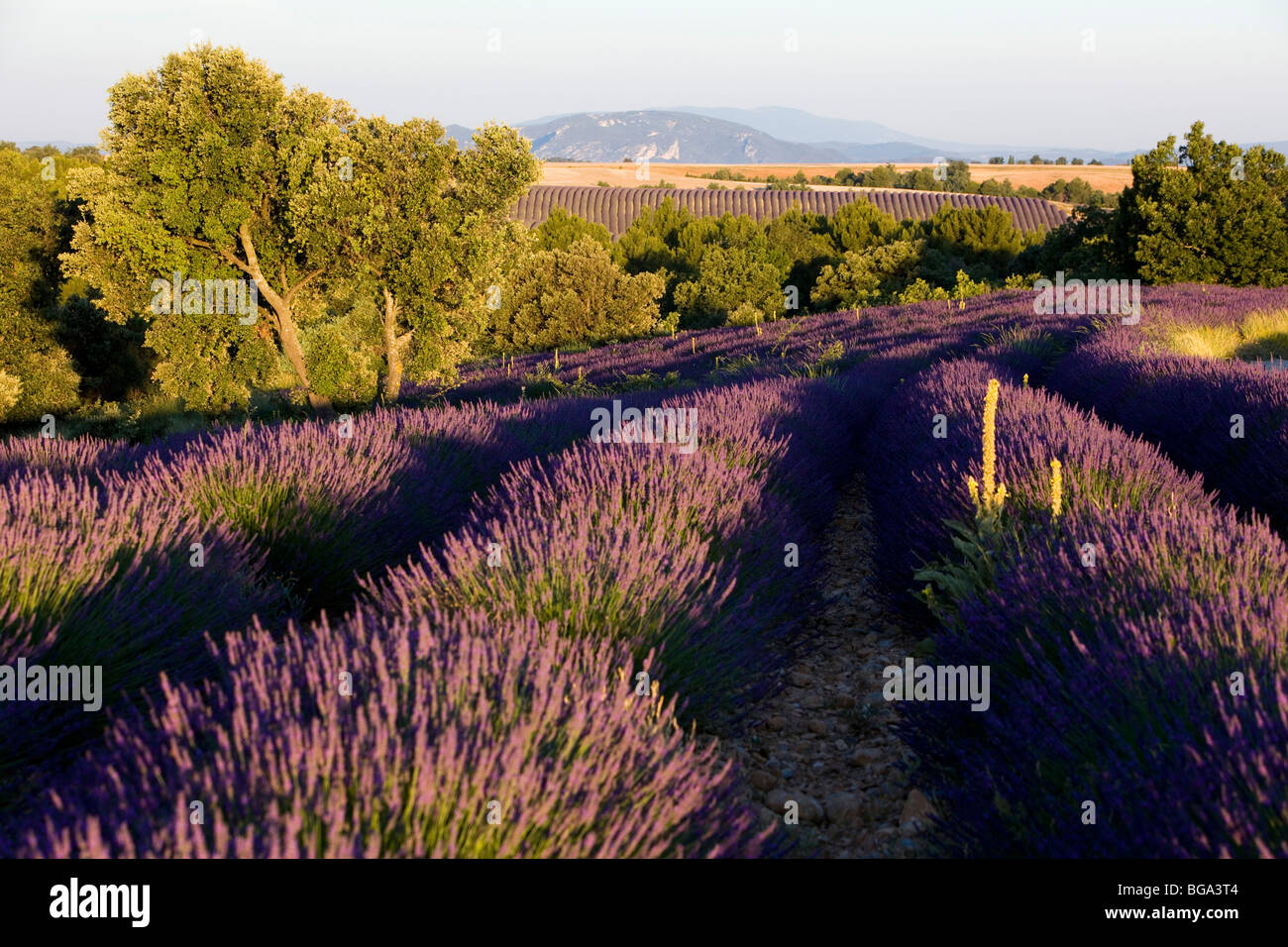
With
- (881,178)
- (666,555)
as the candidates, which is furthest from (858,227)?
(881,178)

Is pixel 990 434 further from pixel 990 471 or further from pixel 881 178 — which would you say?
pixel 881 178

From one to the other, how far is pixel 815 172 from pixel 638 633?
13256 cm

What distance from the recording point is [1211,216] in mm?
21547

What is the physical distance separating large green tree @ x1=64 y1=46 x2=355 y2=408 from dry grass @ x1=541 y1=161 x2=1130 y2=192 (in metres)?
72.8

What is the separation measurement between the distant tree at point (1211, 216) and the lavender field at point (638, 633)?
1925cm

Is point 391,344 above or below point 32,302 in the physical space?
below

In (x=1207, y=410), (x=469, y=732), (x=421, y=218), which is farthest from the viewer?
(x=421, y=218)

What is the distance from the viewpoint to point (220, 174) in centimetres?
1628

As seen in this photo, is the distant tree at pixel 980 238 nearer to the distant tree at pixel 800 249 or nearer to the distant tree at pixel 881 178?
the distant tree at pixel 800 249

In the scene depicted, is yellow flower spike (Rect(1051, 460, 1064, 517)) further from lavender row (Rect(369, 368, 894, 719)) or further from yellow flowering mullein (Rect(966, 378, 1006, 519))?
lavender row (Rect(369, 368, 894, 719))

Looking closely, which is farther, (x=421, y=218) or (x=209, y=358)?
→ (x=209, y=358)

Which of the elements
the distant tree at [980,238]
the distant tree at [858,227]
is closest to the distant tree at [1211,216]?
the distant tree at [980,238]
